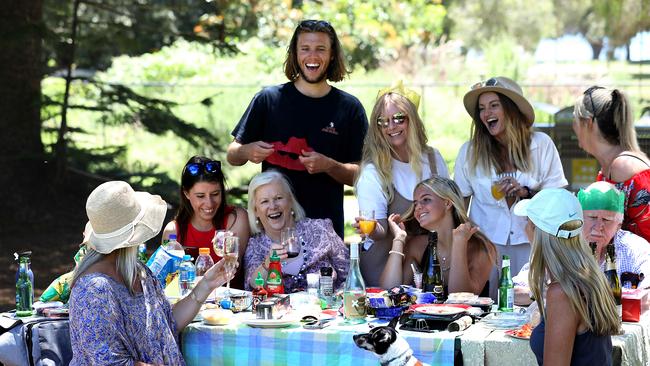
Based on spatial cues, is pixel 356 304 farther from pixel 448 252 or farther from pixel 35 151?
pixel 35 151

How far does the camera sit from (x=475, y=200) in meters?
5.11

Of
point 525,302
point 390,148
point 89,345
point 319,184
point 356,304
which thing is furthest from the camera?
point 319,184

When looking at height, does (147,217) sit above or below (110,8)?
below

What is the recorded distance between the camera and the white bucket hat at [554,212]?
3.30m

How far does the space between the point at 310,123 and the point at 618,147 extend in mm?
1690

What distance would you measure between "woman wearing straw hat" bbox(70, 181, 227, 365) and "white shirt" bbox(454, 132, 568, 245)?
6.47ft

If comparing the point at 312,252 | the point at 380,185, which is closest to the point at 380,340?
the point at 312,252

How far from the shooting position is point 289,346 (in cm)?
390

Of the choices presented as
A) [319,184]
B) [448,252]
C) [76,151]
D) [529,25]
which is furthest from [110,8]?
[529,25]

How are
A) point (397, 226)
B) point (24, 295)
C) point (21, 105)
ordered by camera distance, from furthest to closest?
point (21, 105), point (397, 226), point (24, 295)

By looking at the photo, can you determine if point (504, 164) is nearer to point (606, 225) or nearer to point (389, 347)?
point (606, 225)

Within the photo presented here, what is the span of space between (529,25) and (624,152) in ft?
62.4

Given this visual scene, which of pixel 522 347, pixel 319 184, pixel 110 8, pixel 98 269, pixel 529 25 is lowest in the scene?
pixel 522 347

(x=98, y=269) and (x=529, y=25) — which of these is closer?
(x=98, y=269)
